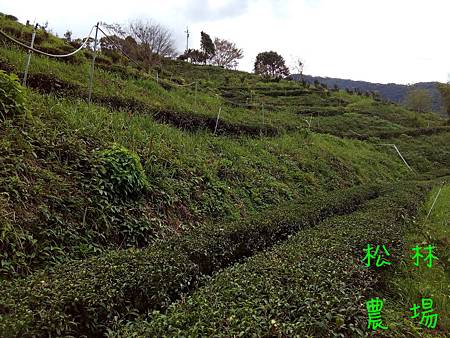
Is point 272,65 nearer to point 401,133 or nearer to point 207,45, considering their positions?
point 207,45

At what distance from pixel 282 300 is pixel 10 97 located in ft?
14.4

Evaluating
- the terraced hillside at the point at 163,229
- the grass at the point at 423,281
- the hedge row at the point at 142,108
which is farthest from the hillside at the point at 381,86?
Result: the grass at the point at 423,281

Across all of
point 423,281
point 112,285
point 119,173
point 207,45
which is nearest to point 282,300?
point 112,285

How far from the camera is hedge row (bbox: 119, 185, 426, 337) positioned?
2162 millimetres

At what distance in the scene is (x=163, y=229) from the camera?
5.00 metres

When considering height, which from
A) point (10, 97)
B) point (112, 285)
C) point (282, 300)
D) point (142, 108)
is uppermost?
point (142, 108)

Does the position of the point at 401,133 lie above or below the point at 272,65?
below

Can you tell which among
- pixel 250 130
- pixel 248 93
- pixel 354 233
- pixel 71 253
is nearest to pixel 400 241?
pixel 354 233

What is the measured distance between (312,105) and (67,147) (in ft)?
88.6

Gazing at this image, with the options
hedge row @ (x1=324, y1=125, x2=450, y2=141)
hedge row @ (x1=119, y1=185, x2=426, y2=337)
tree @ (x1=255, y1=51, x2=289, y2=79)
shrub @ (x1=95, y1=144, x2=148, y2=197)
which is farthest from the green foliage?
hedge row @ (x1=119, y1=185, x2=426, y2=337)

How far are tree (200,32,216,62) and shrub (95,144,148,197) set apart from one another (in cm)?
4607

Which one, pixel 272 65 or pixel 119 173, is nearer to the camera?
pixel 119 173

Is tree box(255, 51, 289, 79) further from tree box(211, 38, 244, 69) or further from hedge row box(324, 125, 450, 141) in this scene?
hedge row box(324, 125, 450, 141)

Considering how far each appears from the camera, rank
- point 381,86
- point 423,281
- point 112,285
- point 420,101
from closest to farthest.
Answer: point 112,285, point 423,281, point 420,101, point 381,86
